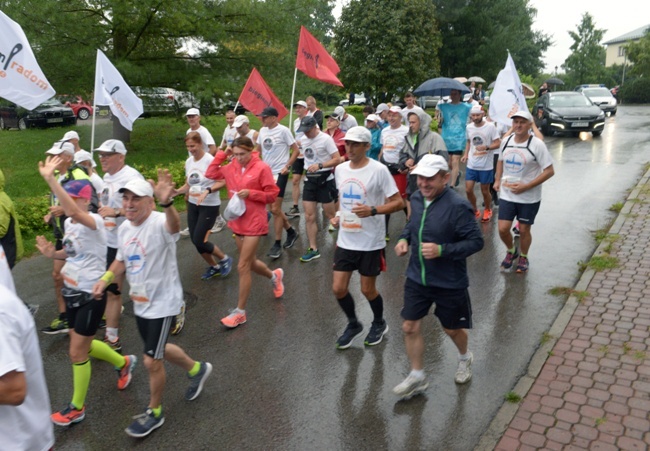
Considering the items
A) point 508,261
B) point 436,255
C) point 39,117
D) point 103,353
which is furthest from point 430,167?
point 39,117

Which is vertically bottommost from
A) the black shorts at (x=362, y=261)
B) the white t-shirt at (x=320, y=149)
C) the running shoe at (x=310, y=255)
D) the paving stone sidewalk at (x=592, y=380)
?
the paving stone sidewalk at (x=592, y=380)

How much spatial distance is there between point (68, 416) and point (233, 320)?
6.45 ft

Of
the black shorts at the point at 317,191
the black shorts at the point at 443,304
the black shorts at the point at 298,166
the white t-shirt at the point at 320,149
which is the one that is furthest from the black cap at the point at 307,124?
the black shorts at the point at 443,304

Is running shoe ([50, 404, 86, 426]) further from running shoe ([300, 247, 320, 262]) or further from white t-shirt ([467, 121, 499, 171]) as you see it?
white t-shirt ([467, 121, 499, 171])

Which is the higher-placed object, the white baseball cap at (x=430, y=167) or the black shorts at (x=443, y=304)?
the white baseball cap at (x=430, y=167)

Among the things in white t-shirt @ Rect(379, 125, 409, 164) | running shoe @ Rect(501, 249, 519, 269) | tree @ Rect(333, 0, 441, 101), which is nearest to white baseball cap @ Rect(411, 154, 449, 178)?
running shoe @ Rect(501, 249, 519, 269)

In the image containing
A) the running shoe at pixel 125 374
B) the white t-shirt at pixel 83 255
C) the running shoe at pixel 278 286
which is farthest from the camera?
the running shoe at pixel 278 286

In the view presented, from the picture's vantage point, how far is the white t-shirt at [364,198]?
506cm

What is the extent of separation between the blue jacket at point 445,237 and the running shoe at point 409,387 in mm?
785

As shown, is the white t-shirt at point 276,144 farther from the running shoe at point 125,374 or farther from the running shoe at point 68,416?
the running shoe at point 68,416

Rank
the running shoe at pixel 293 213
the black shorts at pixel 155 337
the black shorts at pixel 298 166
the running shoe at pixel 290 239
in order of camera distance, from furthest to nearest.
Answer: the running shoe at pixel 293 213 → the black shorts at pixel 298 166 → the running shoe at pixel 290 239 → the black shorts at pixel 155 337

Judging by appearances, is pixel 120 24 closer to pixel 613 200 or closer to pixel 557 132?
pixel 613 200

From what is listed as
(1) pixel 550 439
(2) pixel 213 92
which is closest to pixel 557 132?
(2) pixel 213 92

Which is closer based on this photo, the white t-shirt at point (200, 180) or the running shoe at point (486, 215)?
the white t-shirt at point (200, 180)
